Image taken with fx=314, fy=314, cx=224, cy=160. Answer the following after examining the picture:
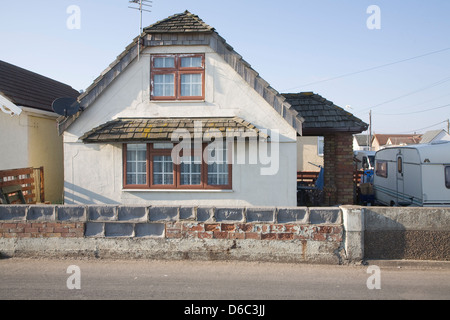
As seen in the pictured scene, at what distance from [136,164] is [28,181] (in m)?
3.49

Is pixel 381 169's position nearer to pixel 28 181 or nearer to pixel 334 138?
pixel 334 138

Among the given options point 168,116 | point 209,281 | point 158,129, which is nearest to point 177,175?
point 158,129

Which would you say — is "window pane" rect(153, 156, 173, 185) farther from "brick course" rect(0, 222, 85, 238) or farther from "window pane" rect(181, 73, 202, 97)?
"brick course" rect(0, 222, 85, 238)

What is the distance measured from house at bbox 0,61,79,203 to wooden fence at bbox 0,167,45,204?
2.16ft

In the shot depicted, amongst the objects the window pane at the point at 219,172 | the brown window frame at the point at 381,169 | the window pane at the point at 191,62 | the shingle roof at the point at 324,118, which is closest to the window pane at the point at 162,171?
the window pane at the point at 219,172

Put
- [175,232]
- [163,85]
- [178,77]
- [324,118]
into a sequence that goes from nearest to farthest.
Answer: [175,232] < [178,77] < [163,85] < [324,118]

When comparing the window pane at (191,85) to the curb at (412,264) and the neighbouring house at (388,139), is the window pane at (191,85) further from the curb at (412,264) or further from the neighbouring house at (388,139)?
the neighbouring house at (388,139)

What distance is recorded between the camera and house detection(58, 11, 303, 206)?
897 centimetres

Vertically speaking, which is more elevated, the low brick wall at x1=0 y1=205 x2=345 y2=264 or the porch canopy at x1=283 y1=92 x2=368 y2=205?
the porch canopy at x1=283 y1=92 x2=368 y2=205

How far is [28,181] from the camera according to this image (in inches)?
377

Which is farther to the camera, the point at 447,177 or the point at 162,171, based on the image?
the point at 447,177

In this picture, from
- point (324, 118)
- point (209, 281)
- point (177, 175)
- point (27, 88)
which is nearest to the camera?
point (209, 281)

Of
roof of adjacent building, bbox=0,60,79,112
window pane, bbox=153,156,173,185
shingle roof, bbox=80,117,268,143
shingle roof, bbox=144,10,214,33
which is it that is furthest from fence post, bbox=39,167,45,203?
shingle roof, bbox=144,10,214,33
